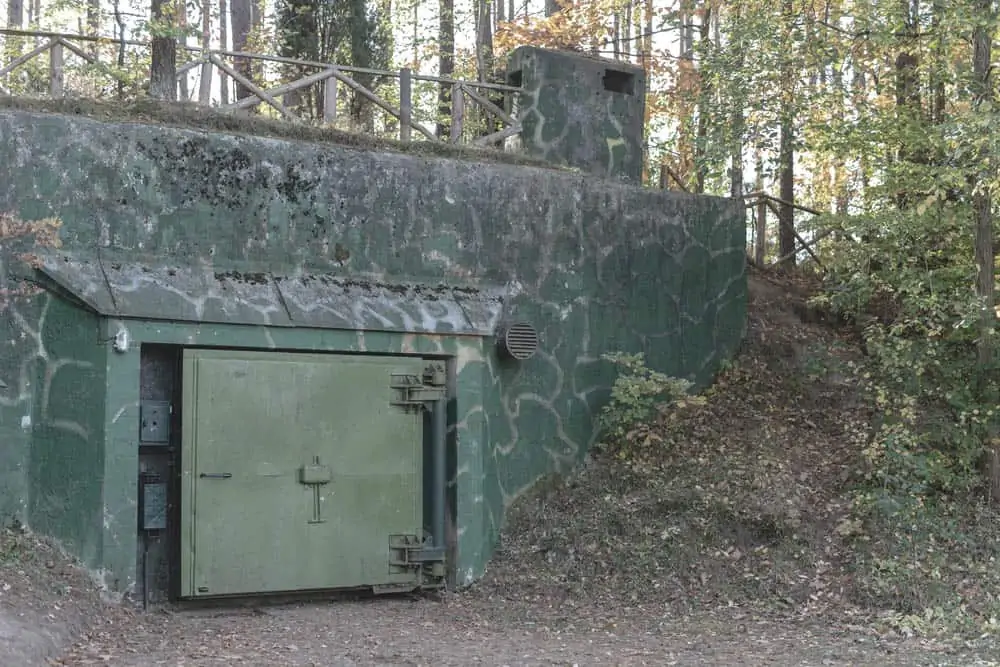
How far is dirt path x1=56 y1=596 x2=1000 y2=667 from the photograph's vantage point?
735 centimetres

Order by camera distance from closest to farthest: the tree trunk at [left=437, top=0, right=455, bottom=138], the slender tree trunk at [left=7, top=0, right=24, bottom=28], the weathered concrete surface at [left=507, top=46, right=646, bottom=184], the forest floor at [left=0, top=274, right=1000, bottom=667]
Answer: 1. the forest floor at [left=0, top=274, right=1000, bottom=667]
2. the weathered concrete surface at [left=507, top=46, right=646, bottom=184]
3. the tree trunk at [left=437, top=0, right=455, bottom=138]
4. the slender tree trunk at [left=7, top=0, right=24, bottom=28]

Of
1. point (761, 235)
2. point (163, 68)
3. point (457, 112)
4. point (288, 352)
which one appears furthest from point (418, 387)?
point (761, 235)

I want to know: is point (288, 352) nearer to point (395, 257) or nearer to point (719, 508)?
point (395, 257)

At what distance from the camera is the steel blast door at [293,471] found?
8.81 m

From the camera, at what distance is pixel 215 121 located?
33.2 ft

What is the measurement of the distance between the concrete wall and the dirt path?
35.3 inches

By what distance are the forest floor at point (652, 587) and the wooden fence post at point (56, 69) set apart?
429cm

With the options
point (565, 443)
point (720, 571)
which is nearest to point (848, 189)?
point (565, 443)

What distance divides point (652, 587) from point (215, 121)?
18.2 ft

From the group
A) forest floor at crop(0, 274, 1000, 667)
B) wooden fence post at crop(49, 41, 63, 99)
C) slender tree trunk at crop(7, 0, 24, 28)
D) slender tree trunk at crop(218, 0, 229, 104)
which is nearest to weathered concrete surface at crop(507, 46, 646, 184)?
forest floor at crop(0, 274, 1000, 667)

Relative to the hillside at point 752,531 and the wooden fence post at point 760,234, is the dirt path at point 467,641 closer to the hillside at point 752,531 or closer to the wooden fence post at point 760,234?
the hillside at point 752,531

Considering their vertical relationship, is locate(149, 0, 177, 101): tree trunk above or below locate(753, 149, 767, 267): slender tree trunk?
above

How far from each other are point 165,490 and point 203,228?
2.19 m

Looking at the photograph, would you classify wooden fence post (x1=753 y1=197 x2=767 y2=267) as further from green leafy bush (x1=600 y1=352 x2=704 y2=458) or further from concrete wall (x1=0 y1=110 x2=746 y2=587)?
green leafy bush (x1=600 y1=352 x2=704 y2=458)
